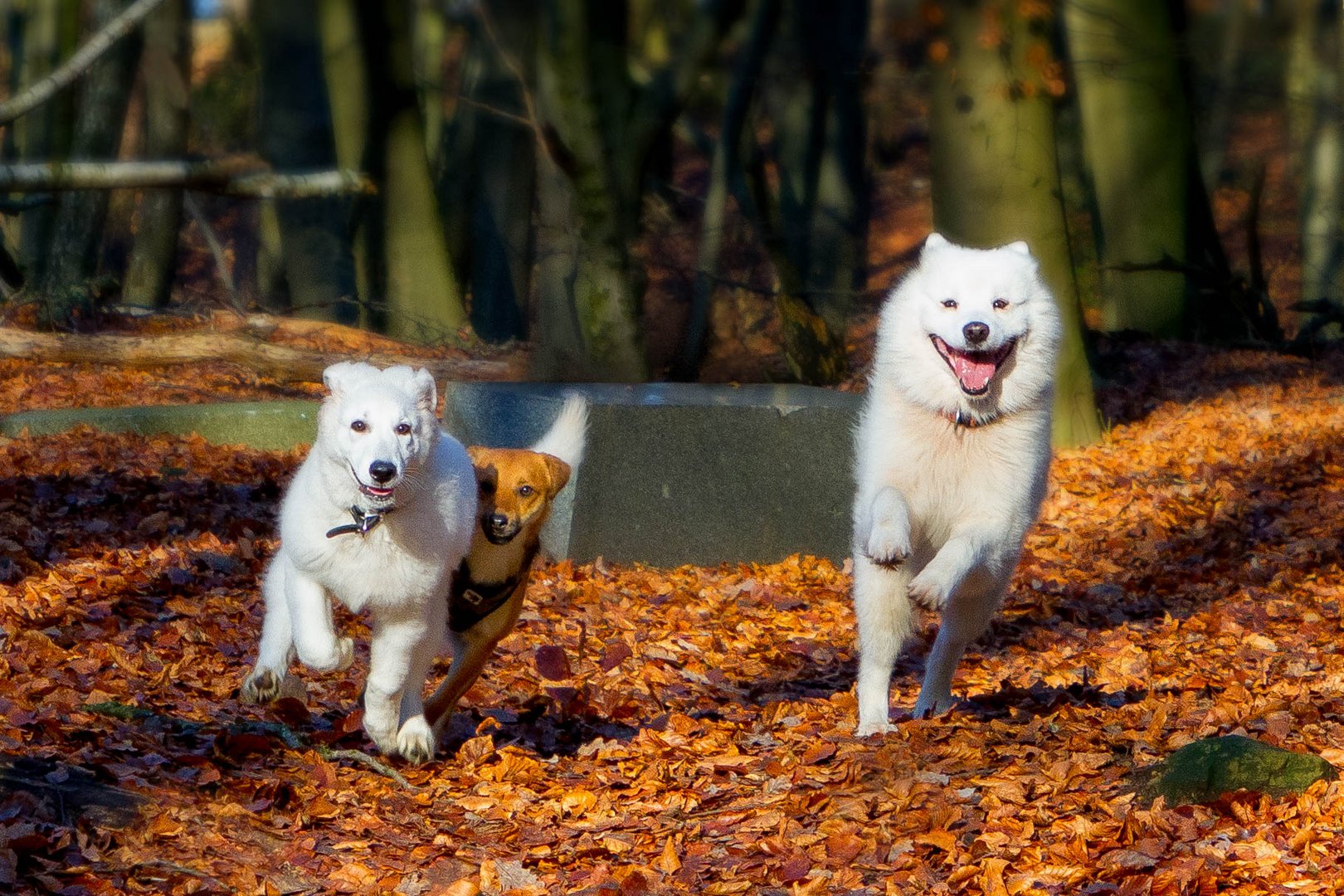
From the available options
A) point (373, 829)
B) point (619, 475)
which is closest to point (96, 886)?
point (373, 829)

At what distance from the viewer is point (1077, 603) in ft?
30.2

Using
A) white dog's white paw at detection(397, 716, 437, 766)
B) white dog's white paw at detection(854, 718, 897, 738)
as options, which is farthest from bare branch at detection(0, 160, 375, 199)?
white dog's white paw at detection(854, 718, 897, 738)

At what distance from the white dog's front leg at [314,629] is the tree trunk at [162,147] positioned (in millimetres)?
13170

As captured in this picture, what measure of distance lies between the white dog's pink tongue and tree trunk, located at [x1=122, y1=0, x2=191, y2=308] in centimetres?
1350

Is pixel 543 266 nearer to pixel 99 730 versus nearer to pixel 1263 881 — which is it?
pixel 99 730

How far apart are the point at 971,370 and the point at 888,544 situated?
755mm

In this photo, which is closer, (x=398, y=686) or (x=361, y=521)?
(x=361, y=521)

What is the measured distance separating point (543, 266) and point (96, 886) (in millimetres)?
9177

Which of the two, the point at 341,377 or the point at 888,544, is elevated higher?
the point at 341,377

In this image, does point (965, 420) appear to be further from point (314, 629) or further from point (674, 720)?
point (314, 629)

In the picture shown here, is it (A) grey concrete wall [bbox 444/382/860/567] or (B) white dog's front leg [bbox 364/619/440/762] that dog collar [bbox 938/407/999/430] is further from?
(A) grey concrete wall [bbox 444/382/860/567]

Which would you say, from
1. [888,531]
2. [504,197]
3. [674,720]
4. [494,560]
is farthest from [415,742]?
[504,197]

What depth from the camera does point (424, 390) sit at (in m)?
5.23

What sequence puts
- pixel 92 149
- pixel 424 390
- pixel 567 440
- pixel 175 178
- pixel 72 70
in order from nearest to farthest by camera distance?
pixel 175 178 < pixel 72 70 < pixel 424 390 < pixel 567 440 < pixel 92 149
